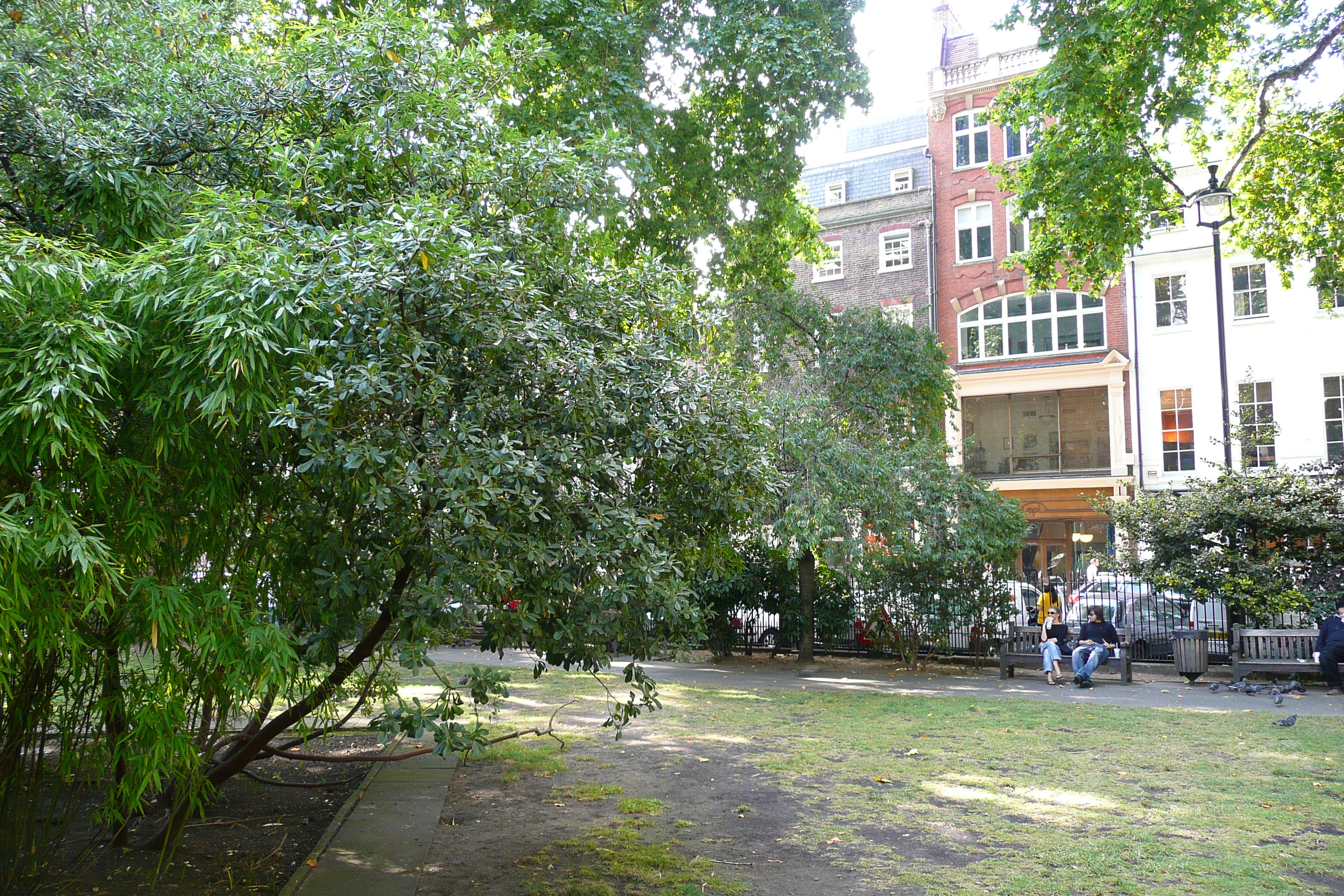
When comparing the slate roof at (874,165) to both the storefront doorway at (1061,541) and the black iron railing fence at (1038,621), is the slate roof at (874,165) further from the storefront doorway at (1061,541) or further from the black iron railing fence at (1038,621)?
the black iron railing fence at (1038,621)

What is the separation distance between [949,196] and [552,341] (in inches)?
1147

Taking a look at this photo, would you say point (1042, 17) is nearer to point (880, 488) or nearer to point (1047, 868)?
point (880, 488)

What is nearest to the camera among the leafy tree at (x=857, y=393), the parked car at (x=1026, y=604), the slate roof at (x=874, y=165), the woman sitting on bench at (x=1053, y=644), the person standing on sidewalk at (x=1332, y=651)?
the person standing on sidewalk at (x=1332, y=651)

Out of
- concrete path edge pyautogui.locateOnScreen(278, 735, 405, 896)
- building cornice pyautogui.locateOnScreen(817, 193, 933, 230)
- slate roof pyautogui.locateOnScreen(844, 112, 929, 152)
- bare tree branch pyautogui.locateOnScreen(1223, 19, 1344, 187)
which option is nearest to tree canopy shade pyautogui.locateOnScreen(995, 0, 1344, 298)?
bare tree branch pyautogui.locateOnScreen(1223, 19, 1344, 187)

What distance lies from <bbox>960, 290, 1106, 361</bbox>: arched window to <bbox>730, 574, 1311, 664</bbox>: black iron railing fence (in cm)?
1383

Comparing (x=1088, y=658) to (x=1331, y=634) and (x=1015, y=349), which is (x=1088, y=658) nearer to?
(x=1331, y=634)

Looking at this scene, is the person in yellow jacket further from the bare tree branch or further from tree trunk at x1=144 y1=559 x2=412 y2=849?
tree trunk at x1=144 y1=559 x2=412 y2=849

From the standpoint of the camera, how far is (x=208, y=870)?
607 centimetres

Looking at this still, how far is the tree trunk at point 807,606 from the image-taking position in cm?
1636

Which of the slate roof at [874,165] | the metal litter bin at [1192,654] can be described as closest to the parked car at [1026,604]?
the metal litter bin at [1192,654]

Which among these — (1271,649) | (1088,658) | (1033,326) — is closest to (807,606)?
(1088,658)

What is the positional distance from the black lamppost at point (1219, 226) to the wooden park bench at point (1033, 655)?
349 centimetres

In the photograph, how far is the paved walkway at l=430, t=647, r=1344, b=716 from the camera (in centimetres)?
1204

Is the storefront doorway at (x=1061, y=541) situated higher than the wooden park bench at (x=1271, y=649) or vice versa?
the storefront doorway at (x=1061, y=541)
